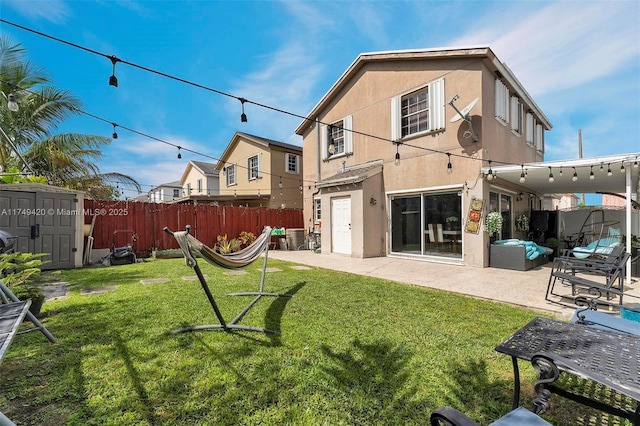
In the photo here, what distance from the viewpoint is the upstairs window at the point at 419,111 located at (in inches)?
359

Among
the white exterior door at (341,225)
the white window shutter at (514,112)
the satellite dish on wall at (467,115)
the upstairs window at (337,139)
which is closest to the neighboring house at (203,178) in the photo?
the upstairs window at (337,139)

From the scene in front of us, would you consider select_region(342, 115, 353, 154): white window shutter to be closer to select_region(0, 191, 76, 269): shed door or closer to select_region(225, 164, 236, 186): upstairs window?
select_region(0, 191, 76, 269): shed door

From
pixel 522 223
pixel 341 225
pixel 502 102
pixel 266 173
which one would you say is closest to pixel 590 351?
pixel 341 225

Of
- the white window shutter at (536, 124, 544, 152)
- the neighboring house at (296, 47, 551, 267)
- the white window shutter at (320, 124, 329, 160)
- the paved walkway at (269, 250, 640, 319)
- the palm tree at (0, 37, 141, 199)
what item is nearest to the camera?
the paved walkway at (269, 250, 640, 319)

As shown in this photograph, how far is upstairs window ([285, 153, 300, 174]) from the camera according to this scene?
17938mm

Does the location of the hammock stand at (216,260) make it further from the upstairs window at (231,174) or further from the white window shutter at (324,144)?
the upstairs window at (231,174)

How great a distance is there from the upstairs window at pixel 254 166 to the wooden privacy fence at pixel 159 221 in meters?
4.62

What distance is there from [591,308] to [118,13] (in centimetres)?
989

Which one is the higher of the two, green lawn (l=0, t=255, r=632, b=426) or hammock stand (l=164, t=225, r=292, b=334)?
hammock stand (l=164, t=225, r=292, b=334)

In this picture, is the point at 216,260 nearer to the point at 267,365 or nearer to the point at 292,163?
the point at 267,365

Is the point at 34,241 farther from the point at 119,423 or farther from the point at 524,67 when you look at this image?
the point at 524,67

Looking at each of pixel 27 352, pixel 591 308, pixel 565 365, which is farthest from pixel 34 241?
pixel 591 308

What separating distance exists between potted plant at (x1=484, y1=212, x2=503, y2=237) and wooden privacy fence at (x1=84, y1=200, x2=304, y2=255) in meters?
9.57

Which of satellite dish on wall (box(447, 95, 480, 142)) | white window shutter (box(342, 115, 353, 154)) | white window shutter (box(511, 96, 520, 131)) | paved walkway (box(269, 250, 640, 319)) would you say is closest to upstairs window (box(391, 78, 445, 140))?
satellite dish on wall (box(447, 95, 480, 142))
